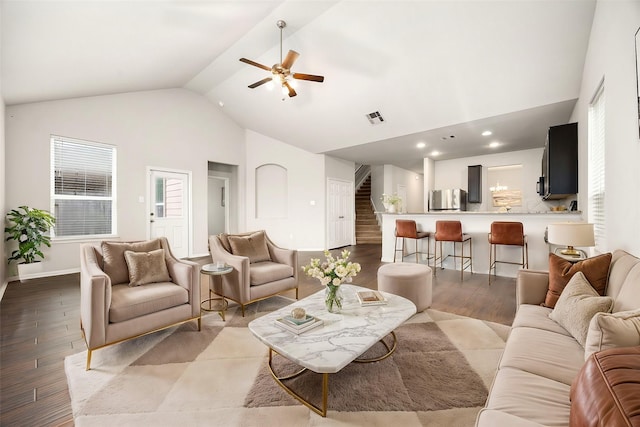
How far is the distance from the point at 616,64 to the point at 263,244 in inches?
147

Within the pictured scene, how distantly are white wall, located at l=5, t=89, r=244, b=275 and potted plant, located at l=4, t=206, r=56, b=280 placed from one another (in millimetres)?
303

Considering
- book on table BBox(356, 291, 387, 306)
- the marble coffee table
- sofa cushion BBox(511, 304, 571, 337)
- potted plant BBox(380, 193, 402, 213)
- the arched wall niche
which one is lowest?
the marble coffee table

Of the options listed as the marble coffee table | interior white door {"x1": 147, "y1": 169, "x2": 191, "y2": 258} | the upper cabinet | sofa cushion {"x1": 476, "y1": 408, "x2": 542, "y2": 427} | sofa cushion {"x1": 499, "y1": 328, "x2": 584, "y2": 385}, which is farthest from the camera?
interior white door {"x1": 147, "y1": 169, "x2": 191, "y2": 258}

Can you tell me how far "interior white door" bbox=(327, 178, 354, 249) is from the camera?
774 cm

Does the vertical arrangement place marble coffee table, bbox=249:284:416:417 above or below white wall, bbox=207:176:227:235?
below

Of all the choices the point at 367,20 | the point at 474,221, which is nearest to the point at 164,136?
the point at 367,20

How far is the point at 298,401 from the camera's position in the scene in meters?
1.68

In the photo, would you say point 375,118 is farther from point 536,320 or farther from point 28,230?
point 28,230

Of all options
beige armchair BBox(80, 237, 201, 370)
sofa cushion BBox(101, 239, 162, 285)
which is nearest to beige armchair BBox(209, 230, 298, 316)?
beige armchair BBox(80, 237, 201, 370)

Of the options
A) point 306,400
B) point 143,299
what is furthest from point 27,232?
point 306,400

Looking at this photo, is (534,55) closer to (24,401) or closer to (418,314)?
(418,314)

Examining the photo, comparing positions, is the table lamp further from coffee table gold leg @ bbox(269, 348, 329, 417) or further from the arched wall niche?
the arched wall niche

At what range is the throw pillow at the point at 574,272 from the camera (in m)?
1.87

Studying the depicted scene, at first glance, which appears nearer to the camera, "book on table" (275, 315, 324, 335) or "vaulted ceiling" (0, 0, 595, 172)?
"book on table" (275, 315, 324, 335)
